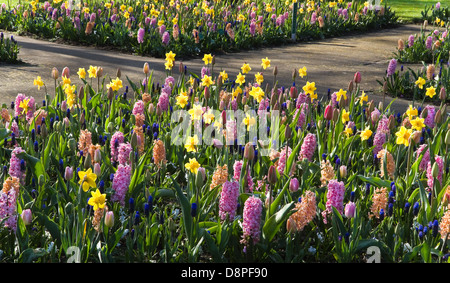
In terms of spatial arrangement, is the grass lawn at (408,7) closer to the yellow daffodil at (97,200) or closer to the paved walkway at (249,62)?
the paved walkway at (249,62)

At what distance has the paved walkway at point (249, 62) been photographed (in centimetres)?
561

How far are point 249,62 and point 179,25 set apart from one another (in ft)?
5.03

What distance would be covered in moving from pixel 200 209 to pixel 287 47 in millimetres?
6043

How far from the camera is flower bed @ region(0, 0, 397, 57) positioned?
7.45 metres

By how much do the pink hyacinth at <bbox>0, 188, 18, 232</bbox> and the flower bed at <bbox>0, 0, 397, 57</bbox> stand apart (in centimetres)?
417

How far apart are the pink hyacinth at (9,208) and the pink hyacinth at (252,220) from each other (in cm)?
94

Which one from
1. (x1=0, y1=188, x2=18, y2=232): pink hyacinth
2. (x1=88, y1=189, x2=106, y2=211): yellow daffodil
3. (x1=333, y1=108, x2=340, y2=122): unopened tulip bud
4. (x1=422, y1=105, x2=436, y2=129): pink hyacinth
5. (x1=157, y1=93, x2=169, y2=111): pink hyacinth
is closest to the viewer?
(x1=88, y1=189, x2=106, y2=211): yellow daffodil

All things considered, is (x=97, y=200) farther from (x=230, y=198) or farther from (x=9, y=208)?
(x=230, y=198)

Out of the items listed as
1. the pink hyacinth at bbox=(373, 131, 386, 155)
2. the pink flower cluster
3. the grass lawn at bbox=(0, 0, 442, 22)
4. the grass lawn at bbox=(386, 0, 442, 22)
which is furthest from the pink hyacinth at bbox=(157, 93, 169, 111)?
the grass lawn at bbox=(386, 0, 442, 22)

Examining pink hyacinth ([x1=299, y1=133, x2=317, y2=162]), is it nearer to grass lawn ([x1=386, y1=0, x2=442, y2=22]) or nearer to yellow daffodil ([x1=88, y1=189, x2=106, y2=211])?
yellow daffodil ([x1=88, y1=189, x2=106, y2=211])

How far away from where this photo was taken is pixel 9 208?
2.36 metres

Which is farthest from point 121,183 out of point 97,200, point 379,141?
point 379,141

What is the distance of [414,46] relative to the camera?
24.2ft
